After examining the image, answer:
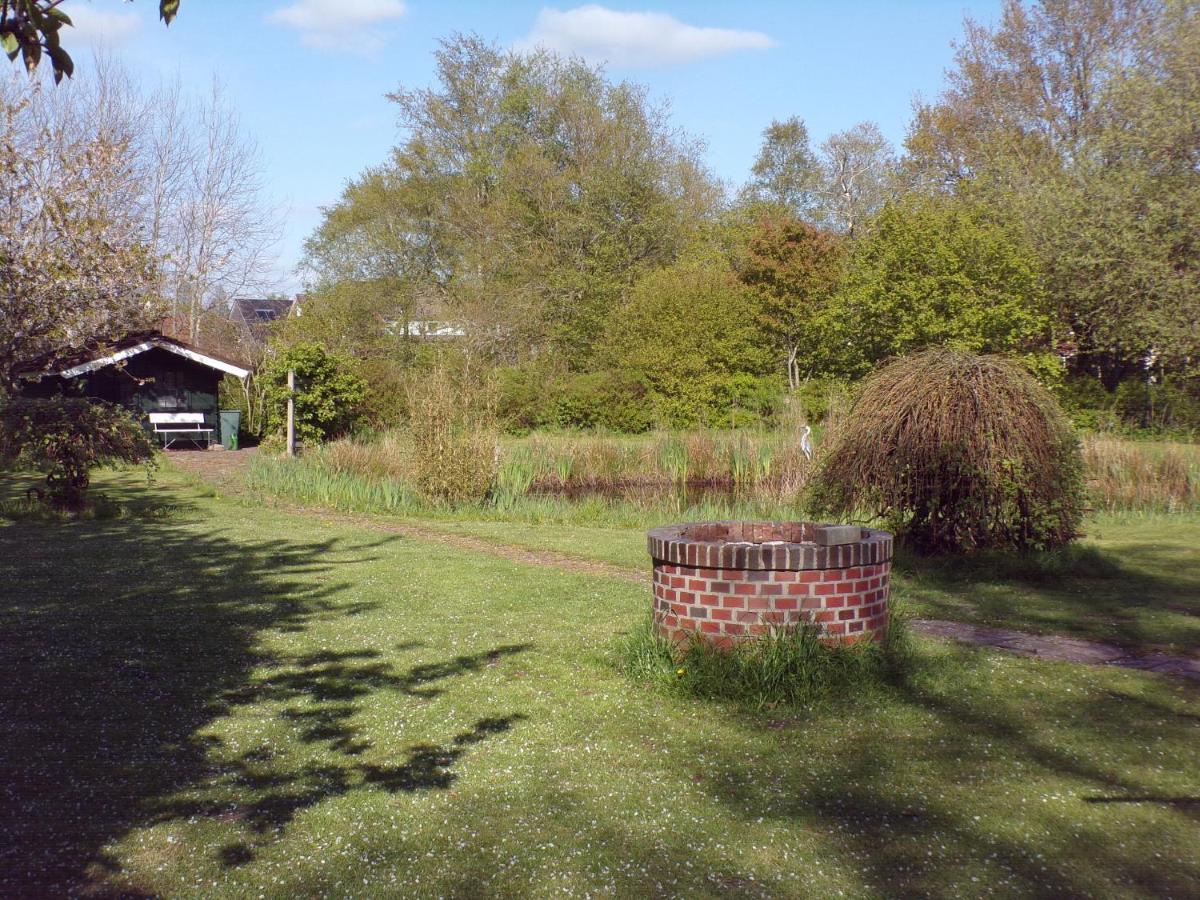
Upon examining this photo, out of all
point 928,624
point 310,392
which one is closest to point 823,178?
point 310,392

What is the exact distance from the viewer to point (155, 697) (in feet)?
19.0

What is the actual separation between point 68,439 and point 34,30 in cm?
1078

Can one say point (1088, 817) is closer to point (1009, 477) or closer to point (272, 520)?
point (1009, 477)

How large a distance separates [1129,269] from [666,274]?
14.3m

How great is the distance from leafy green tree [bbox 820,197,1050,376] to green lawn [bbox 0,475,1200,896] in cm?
1756

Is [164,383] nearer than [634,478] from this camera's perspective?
No

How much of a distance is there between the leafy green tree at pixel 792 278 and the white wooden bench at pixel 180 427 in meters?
17.6

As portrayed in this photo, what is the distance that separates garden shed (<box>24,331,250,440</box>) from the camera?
26281mm

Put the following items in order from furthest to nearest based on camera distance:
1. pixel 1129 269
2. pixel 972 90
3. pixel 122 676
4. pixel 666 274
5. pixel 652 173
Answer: pixel 652 173
pixel 972 90
pixel 666 274
pixel 1129 269
pixel 122 676

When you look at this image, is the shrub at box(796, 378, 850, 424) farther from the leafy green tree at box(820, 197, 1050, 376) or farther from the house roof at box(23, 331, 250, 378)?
the house roof at box(23, 331, 250, 378)

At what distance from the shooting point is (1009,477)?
942 cm

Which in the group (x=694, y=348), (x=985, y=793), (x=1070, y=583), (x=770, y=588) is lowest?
(x=985, y=793)

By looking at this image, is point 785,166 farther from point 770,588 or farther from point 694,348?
point 770,588

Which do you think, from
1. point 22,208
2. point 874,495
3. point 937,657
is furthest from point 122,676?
point 22,208
